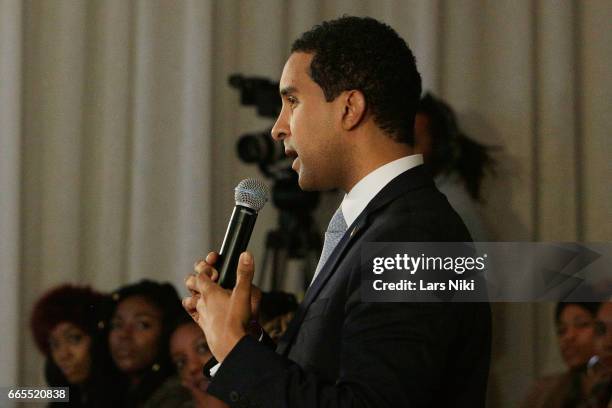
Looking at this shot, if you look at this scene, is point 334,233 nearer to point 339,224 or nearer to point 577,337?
point 339,224

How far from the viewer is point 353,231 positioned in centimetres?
94

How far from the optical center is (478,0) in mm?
2652

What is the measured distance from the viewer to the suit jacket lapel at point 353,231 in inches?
36.3

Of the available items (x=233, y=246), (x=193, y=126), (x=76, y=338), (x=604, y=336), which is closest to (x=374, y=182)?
(x=233, y=246)

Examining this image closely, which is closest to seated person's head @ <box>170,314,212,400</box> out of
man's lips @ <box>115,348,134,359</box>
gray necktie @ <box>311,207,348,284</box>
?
man's lips @ <box>115,348,134,359</box>

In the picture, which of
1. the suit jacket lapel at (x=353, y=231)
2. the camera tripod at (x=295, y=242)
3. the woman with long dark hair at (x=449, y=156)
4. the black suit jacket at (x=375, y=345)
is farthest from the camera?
the camera tripod at (x=295, y=242)

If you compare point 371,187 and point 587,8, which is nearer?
point 371,187

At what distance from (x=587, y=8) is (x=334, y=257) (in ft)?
6.57

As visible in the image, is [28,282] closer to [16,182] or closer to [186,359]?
[16,182]

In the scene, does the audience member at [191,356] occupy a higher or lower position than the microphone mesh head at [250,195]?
lower

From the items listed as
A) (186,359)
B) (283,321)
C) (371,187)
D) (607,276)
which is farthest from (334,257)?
(607,276)

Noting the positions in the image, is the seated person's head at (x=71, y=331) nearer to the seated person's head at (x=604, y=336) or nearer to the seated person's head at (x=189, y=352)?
the seated person's head at (x=189, y=352)

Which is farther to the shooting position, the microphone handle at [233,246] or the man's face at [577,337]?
the man's face at [577,337]

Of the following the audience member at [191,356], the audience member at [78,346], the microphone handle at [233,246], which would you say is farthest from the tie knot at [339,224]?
the audience member at [78,346]
